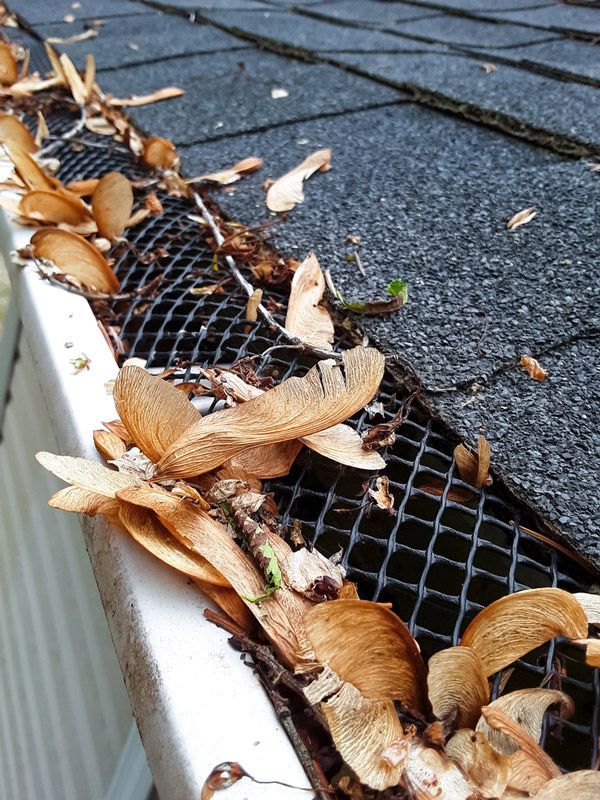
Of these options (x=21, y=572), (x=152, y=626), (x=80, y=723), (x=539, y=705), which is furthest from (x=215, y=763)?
(x=21, y=572)

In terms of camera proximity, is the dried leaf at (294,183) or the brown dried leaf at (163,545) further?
the dried leaf at (294,183)

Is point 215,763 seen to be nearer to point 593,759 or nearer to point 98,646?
point 593,759

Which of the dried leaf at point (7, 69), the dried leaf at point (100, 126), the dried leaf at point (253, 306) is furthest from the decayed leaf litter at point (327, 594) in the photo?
the dried leaf at point (7, 69)

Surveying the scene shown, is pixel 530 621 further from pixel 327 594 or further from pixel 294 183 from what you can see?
pixel 294 183

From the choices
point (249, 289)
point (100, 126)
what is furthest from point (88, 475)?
point (100, 126)

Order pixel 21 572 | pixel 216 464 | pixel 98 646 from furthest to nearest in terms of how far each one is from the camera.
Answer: pixel 21 572 < pixel 98 646 < pixel 216 464

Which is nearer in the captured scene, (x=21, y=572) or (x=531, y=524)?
(x=531, y=524)

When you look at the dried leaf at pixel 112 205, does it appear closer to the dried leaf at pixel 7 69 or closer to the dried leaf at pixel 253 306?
the dried leaf at pixel 253 306
